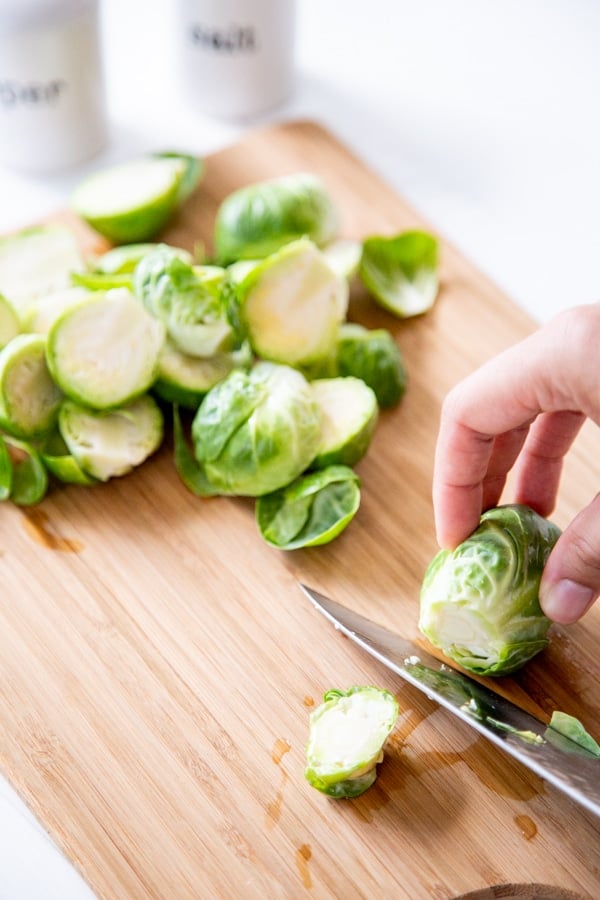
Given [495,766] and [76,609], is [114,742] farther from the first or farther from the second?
[495,766]

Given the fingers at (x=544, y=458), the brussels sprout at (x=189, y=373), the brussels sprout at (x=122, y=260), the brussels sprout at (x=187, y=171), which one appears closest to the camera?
the fingers at (x=544, y=458)

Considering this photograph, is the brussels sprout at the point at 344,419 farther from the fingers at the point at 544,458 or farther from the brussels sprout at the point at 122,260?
the brussels sprout at the point at 122,260

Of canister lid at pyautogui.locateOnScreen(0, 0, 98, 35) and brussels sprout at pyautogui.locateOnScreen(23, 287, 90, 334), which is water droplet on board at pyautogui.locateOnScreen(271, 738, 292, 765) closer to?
brussels sprout at pyautogui.locateOnScreen(23, 287, 90, 334)

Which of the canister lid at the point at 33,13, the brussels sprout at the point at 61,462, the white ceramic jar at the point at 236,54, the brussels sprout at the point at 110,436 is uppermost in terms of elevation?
the canister lid at the point at 33,13

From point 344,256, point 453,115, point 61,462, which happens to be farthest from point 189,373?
point 453,115

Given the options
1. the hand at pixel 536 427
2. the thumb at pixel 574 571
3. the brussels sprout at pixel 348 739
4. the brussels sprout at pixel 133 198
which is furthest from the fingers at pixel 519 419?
the brussels sprout at pixel 133 198

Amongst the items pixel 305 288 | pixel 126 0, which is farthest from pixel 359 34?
pixel 305 288
